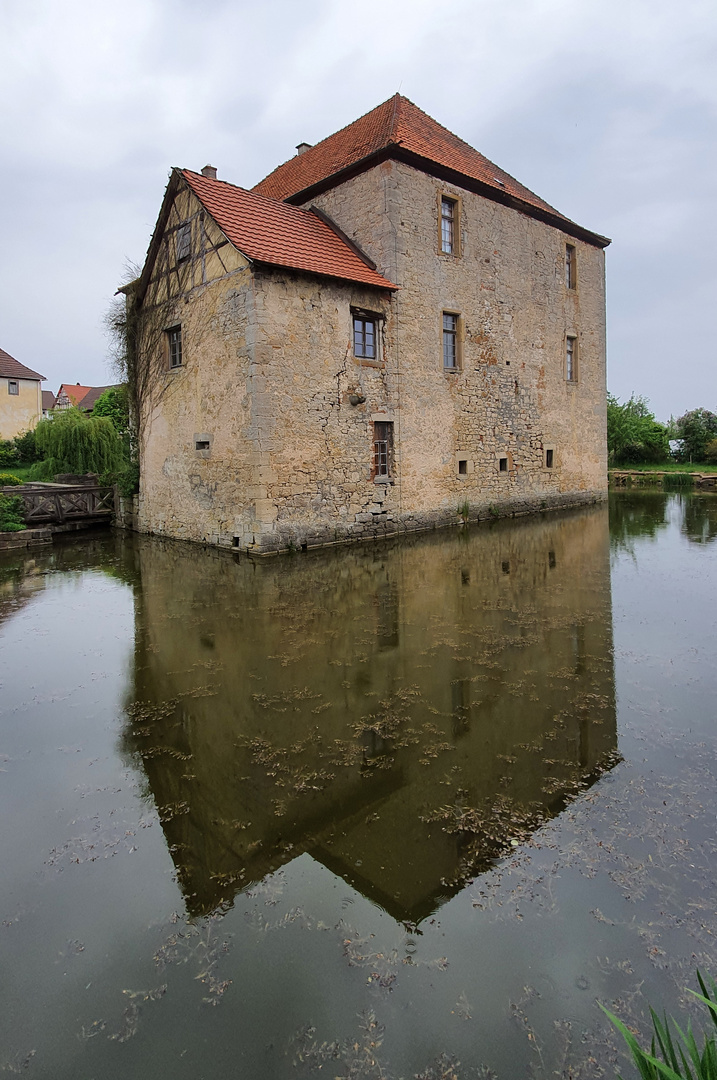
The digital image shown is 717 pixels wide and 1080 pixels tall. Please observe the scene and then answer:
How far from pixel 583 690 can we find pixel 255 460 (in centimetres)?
815

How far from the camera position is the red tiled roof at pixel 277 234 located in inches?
474

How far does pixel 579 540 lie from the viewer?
44.0 ft

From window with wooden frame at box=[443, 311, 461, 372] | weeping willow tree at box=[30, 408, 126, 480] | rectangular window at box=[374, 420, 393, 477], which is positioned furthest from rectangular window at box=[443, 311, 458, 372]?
weeping willow tree at box=[30, 408, 126, 480]

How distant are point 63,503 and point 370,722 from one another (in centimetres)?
1445

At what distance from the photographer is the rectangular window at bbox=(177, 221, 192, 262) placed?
13523 millimetres

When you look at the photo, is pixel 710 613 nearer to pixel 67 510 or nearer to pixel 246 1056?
pixel 246 1056

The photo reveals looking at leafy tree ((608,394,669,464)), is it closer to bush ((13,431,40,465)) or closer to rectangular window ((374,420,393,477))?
rectangular window ((374,420,393,477))

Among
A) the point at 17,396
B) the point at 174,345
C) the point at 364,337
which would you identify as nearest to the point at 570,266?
the point at 364,337

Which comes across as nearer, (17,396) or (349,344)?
(349,344)

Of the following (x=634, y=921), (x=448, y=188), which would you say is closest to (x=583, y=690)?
→ (x=634, y=921)

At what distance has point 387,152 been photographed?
13.9 meters

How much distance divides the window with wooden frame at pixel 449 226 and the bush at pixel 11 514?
12.1 m

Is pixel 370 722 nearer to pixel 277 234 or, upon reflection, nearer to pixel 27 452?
pixel 277 234

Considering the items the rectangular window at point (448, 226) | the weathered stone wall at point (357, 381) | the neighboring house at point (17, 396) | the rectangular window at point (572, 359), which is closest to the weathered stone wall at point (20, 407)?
Result: the neighboring house at point (17, 396)
